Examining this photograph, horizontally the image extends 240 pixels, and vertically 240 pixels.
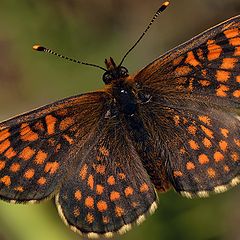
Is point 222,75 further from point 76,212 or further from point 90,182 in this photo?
point 76,212

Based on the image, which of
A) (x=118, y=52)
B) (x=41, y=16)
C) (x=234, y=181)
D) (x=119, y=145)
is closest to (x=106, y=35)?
(x=118, y=52)

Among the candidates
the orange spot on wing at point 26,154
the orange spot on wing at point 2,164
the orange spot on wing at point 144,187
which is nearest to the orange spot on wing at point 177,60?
the orange spot on wing at point 144,187

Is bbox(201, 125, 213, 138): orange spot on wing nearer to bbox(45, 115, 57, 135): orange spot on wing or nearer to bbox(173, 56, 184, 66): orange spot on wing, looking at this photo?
bbox(173, 56, 184, 66): orange spot on wing

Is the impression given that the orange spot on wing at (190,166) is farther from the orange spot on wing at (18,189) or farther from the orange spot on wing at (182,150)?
the orange spot on wing at (18,189)

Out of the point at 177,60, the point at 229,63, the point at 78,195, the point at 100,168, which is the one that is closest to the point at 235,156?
the point at 229,63

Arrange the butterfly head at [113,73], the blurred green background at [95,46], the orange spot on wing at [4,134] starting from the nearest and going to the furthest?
the orange spot on wing at [4,134], the butterfly head at [113,73], the blurred green background at [95,46]

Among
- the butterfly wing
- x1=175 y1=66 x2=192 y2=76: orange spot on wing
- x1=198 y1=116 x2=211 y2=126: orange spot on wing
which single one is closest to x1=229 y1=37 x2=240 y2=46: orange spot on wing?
x1=175 y1=66 x2=192 y2=76: orange spot on wing
